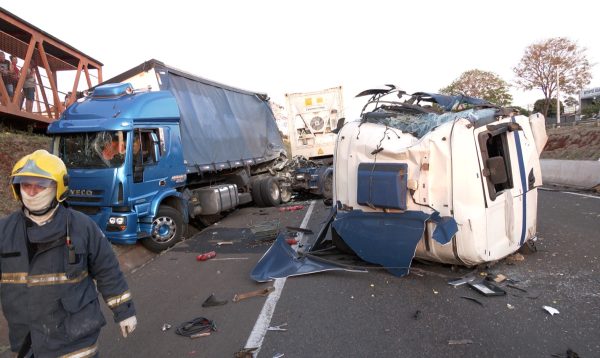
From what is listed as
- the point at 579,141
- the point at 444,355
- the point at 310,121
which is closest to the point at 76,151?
the point at 444,355

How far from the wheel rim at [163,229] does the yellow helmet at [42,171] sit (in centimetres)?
632

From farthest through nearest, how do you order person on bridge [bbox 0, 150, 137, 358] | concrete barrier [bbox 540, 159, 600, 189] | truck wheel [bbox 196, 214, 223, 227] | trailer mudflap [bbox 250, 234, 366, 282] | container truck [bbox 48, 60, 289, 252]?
concrete barrier [bbox 540, 159, 600, 189], truck wheel [bbox 196, 214, 223, 227], container truck [bbox 48, 60, 289, 252], trailer mudflap [bbox 250, 234, 366, 282], person on bridge [bbox 0, 150, 137, 358]

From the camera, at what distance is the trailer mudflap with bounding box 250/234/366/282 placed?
5984mm

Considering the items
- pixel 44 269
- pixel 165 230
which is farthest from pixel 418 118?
pixel 165 230

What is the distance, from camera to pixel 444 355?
3645 millimetres

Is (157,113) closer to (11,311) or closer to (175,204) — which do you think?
(175,204)

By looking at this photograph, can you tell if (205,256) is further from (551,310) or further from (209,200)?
(551,310)

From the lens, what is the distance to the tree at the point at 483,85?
50094 millimetres

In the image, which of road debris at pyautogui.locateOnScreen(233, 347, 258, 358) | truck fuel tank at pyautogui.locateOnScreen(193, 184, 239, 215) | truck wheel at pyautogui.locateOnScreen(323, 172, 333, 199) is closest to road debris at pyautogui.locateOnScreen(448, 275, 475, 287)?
road debris at pyautogui.locateOnScreen(233, 347, 258, 358)

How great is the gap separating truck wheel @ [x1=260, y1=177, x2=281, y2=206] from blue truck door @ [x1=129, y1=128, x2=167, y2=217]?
16.4 ft

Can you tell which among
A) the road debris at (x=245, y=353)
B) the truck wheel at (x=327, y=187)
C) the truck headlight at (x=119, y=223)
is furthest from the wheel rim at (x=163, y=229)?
the truck wheel at (x=327, y=187)

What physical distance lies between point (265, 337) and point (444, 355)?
5.19 ft

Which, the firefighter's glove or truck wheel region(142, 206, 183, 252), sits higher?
the firefighter's glove

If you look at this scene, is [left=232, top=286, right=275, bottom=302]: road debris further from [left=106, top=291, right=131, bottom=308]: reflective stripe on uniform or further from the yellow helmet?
the yellow helmet
